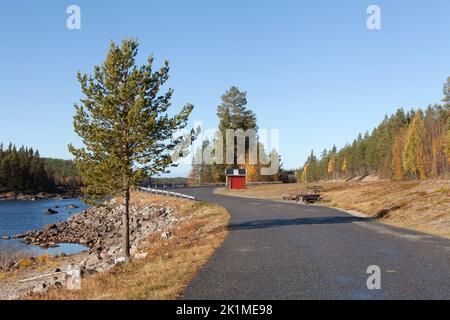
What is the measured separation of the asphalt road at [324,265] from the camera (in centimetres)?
869

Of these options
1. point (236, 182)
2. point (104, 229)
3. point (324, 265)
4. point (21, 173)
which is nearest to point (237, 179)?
point (236, 182)

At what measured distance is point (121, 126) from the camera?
20.4 metres

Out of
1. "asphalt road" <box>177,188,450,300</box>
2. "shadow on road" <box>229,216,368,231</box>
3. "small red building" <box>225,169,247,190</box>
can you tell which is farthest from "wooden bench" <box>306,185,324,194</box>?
"asphalt road" <box>177,188,450,300</box>

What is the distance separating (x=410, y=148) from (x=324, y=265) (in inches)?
3347

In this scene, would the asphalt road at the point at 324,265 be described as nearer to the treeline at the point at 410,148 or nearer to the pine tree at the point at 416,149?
the treeline at the point at 410,148

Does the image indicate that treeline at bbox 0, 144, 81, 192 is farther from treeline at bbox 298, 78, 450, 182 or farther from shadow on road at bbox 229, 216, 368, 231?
shadow on road at bbox 229, 216, 368, 231

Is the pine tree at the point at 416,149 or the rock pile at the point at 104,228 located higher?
the pine tree at the point at 416,149

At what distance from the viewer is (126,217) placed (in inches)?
828

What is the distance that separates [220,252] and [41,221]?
52301 mm

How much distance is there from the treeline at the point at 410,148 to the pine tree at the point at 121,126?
65518 millimetres

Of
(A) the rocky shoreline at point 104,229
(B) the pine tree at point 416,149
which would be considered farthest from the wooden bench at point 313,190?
(B) the pine tree at point 416,149

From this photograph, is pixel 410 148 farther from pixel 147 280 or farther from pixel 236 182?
pixel 147 280

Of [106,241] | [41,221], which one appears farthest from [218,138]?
[106,241]
